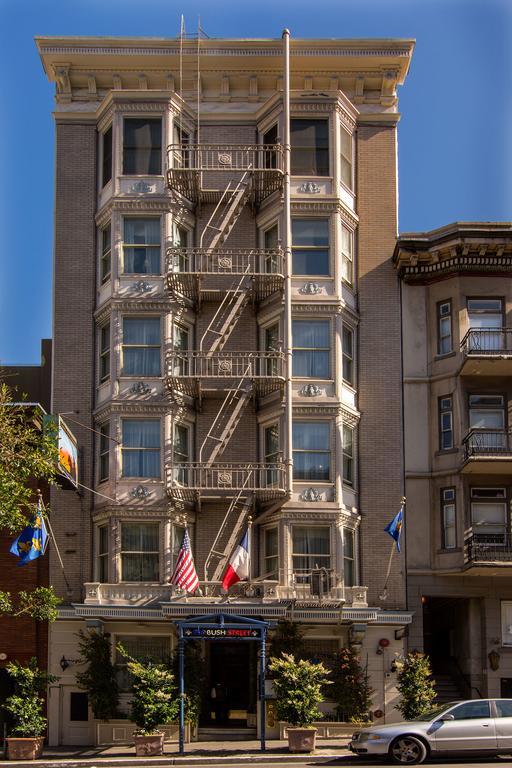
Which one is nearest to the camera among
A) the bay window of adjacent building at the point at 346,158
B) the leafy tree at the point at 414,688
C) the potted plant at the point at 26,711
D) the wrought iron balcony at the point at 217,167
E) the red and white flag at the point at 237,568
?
the potted plant at the point at 26,711

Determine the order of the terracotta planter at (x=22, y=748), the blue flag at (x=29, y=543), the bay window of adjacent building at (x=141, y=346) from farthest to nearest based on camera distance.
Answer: the bay window of adjacent building at (x=141, y=346), the blue flag at (x=29, y=543), the terracotta planter at (x=22, y=748)

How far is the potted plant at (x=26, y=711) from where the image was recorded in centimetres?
3281

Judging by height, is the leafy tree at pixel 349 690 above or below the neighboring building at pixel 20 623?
below

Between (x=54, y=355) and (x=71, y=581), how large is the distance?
6656 mm

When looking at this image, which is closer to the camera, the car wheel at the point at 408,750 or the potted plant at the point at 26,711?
the car wheel at the point at 408,750

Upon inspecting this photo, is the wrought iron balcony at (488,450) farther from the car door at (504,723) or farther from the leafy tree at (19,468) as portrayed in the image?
the leafy tree at (19,468)

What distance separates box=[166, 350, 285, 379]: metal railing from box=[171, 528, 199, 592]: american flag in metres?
5.39

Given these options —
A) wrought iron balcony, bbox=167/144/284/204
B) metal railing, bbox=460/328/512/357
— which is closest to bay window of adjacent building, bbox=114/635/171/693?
metal railing, bbox=460/328/512/357

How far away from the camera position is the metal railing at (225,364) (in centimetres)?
3738

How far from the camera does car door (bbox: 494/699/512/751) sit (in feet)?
92.5

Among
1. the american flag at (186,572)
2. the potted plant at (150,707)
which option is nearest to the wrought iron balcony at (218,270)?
the american flag at (186,572)

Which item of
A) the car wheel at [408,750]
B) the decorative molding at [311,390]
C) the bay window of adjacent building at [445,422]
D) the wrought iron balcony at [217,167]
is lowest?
the car wheel at [408,750]

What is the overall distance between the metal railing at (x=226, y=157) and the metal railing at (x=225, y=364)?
17.6ft

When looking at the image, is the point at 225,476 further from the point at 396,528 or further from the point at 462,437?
the point at 462,437
